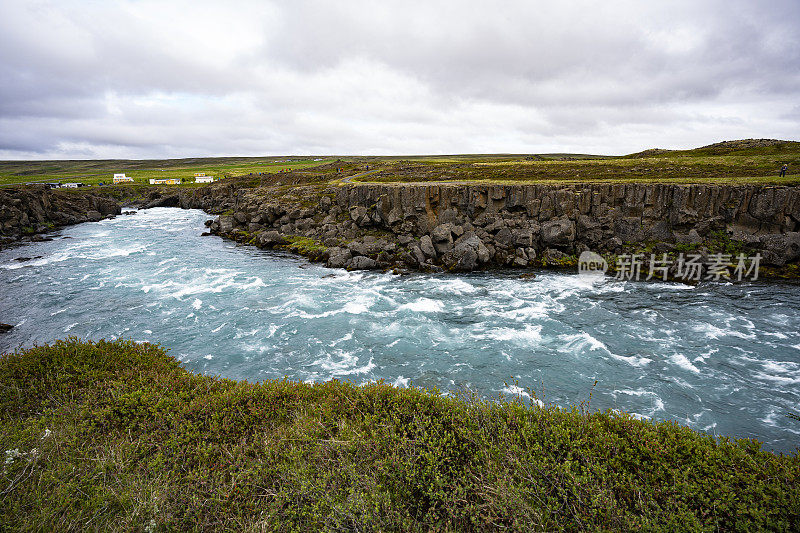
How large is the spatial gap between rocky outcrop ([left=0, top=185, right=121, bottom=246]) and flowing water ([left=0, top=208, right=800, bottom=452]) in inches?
1100

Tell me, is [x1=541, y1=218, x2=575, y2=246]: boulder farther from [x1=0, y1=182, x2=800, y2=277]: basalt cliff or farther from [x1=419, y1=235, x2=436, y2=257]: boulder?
[x1=419, y1=235, x2=436, y2=257]: boulder

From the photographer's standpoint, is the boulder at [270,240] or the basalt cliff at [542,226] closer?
the basalt cliff at [542,226]

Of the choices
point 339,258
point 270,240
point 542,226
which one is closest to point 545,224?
point 542,226

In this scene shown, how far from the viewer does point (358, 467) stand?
364 inches

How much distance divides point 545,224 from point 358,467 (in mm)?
40997

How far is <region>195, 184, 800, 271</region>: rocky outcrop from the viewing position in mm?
38438

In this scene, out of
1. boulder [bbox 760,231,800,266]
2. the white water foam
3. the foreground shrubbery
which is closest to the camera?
the foreground shrubbery

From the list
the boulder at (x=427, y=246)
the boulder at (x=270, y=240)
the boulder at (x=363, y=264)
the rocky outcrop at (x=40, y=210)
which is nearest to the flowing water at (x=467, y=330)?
the boulder at (x=363, y=264)

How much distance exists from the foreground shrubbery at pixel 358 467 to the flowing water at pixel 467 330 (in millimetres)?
7834

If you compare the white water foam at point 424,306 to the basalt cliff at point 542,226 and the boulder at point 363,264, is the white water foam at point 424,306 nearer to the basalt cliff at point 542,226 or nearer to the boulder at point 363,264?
the basalt cliff at point 542,226

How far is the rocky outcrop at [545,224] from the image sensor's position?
3844 cm

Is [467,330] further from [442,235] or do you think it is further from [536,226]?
[536,226]

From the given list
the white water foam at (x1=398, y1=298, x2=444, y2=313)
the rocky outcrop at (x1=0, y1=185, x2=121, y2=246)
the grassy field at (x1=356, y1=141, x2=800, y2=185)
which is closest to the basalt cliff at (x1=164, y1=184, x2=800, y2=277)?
the grassy field at (x1=356, y1=141, x2=800, y2=185)

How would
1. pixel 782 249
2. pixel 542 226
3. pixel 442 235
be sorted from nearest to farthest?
pixel 782 249 < pixel 442 235 < pixel 542 226
